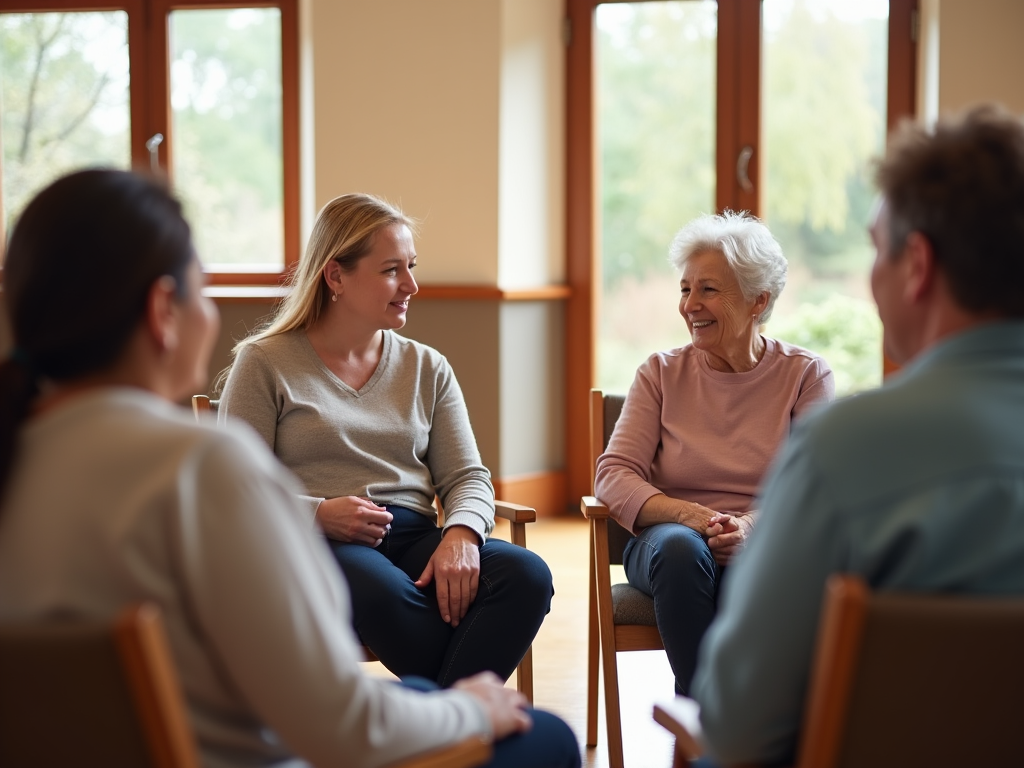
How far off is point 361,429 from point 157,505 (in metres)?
1.50

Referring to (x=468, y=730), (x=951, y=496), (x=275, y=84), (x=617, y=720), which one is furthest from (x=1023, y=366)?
(x=275, y=84)

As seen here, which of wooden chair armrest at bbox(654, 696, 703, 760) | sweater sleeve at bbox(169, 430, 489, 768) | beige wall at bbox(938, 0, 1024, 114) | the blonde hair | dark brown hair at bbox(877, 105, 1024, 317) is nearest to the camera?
sweater sleeve at bbox(169, 430, 489, 768)

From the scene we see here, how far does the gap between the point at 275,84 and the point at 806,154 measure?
2518mm

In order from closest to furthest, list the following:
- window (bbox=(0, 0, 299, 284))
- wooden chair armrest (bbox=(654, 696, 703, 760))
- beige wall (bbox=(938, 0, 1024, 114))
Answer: wooden chair armrest (bbox=(654, 696, 703, 760)), beige wall (bbox=(938, 0, 1024, 114)), window (bbox=(0, 0, 299, 284))

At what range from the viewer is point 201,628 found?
1107 mm

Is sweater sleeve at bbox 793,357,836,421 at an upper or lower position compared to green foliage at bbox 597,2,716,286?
lower

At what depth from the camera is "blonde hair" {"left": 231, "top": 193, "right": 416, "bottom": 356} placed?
2635 mm

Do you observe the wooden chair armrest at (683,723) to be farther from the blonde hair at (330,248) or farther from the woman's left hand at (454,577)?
the blonde hair at (330,248)

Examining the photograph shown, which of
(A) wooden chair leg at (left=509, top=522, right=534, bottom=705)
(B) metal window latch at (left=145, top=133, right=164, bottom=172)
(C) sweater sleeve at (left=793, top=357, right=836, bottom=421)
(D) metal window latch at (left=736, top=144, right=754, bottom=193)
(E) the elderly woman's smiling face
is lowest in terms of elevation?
(A) wooden chair leg at (left=509, top=522, right=534, bottom=705)

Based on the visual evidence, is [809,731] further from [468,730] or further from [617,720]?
[617,720]

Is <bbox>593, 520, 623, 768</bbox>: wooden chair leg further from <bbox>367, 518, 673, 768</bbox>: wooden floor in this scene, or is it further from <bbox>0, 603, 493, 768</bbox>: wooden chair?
<bbox>0, 603, 493, 768</bbox>: wooden chair

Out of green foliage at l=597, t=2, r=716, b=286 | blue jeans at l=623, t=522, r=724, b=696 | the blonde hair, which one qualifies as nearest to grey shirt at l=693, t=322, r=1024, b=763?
blue jeans at l=623, t=522, r=724, b=696

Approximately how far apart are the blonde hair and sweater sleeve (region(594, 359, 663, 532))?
0.70 m

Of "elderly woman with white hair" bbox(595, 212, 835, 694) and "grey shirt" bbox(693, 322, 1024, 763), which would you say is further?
"elderly woman with white hair" bbox(595, 212, 835, 694)
